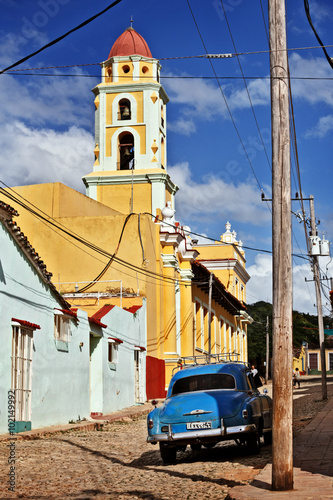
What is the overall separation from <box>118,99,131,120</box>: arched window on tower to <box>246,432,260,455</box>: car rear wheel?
26407 millimetres

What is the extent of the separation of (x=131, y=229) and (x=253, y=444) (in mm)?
17708

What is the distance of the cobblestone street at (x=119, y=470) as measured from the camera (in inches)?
338

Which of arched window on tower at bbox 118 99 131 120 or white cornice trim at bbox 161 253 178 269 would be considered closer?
white cornice trim at bbox 161 253 178 269

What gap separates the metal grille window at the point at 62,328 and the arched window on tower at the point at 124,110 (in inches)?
742

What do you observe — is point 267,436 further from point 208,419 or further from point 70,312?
point 70,312

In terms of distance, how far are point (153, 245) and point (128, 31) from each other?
1406 cm

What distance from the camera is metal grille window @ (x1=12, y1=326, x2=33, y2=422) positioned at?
15752 millimetres

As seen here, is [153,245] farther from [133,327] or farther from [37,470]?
[37,470]

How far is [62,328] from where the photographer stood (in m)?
19.0

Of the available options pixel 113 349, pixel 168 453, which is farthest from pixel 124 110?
pixel 168 453

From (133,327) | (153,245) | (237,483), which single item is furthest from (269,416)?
(153,245)

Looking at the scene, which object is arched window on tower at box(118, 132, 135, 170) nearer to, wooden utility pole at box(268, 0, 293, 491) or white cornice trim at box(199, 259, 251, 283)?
white cornice trim at box(199, 259, 251, 283)

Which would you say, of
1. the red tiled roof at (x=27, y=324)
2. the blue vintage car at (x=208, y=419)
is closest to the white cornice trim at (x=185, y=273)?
the red tiled roof at (x=27, y=324)

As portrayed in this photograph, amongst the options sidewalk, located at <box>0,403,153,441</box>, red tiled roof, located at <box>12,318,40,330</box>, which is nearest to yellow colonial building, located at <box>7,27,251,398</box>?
sidewalk, located at <box>0,403,153,441</box>
